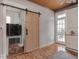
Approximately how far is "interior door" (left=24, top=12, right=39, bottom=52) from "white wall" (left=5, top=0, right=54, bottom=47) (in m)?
0.43

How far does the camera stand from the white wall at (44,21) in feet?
16.9

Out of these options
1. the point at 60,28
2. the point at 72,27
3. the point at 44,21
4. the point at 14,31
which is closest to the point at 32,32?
the point at 14,31

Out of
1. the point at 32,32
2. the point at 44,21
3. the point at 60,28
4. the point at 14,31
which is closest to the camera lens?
the point at 14,31

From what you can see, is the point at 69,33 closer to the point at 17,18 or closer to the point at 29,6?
the point at 29,6

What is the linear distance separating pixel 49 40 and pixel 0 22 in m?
4.18

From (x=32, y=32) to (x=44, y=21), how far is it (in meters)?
1.48

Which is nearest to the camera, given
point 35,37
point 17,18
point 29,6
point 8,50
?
point 8,50

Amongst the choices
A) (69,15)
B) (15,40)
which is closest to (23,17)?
(15,40)

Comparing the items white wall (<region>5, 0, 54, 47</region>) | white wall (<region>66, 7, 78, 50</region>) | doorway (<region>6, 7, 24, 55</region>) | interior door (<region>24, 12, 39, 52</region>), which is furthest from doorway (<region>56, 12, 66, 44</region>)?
doorway (<region>6, 7, 24, 55</region>)

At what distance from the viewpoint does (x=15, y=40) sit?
4633mm

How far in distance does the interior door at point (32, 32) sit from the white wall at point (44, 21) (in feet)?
1.42

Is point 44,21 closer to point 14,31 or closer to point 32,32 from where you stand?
point 32,32

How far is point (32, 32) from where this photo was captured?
216 inches

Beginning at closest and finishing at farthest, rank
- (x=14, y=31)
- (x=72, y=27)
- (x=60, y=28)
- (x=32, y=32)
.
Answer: (x=14, y=31) < (x=32, y=32) < (x=72, y=27) < (x=60, y=28)
